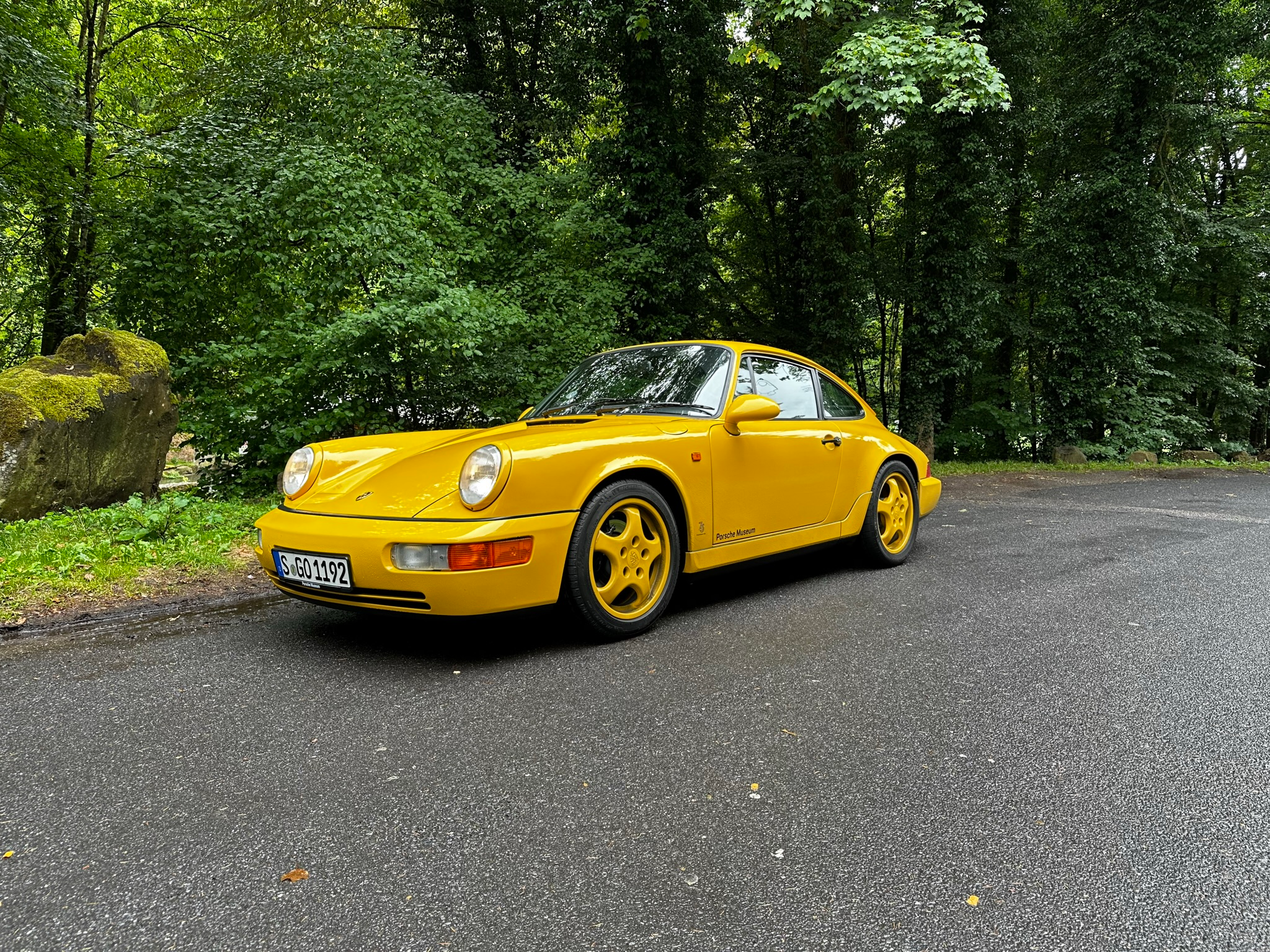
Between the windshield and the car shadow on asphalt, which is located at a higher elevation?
the windshield

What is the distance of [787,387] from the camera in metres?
4.74

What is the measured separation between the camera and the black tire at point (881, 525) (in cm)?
506

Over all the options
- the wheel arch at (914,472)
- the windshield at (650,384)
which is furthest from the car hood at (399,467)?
the wheel arch at (914,472)

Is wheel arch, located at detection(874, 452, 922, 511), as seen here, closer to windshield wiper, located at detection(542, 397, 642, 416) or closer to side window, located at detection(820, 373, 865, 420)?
side window, located at detection(820, 373, 865, 420)

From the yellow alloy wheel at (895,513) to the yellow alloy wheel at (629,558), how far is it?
6.77 ft

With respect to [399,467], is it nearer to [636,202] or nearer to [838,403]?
[838,403]

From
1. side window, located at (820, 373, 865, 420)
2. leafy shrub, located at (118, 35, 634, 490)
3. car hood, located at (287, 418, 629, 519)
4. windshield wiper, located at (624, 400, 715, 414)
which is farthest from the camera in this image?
leafy shrub, located at (118, 35, 634, 490)

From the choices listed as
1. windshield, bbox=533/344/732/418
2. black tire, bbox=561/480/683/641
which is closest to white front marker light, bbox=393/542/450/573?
black tire, bbox=561/480/683/641

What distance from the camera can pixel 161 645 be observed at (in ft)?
11.5

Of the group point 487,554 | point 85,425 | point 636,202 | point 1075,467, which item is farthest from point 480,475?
point 1075,467

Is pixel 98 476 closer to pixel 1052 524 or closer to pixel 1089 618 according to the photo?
pixel 1089 618

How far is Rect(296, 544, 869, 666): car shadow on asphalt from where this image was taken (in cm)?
338

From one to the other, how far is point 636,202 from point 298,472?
9421mm

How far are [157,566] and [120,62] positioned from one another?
15.8m
